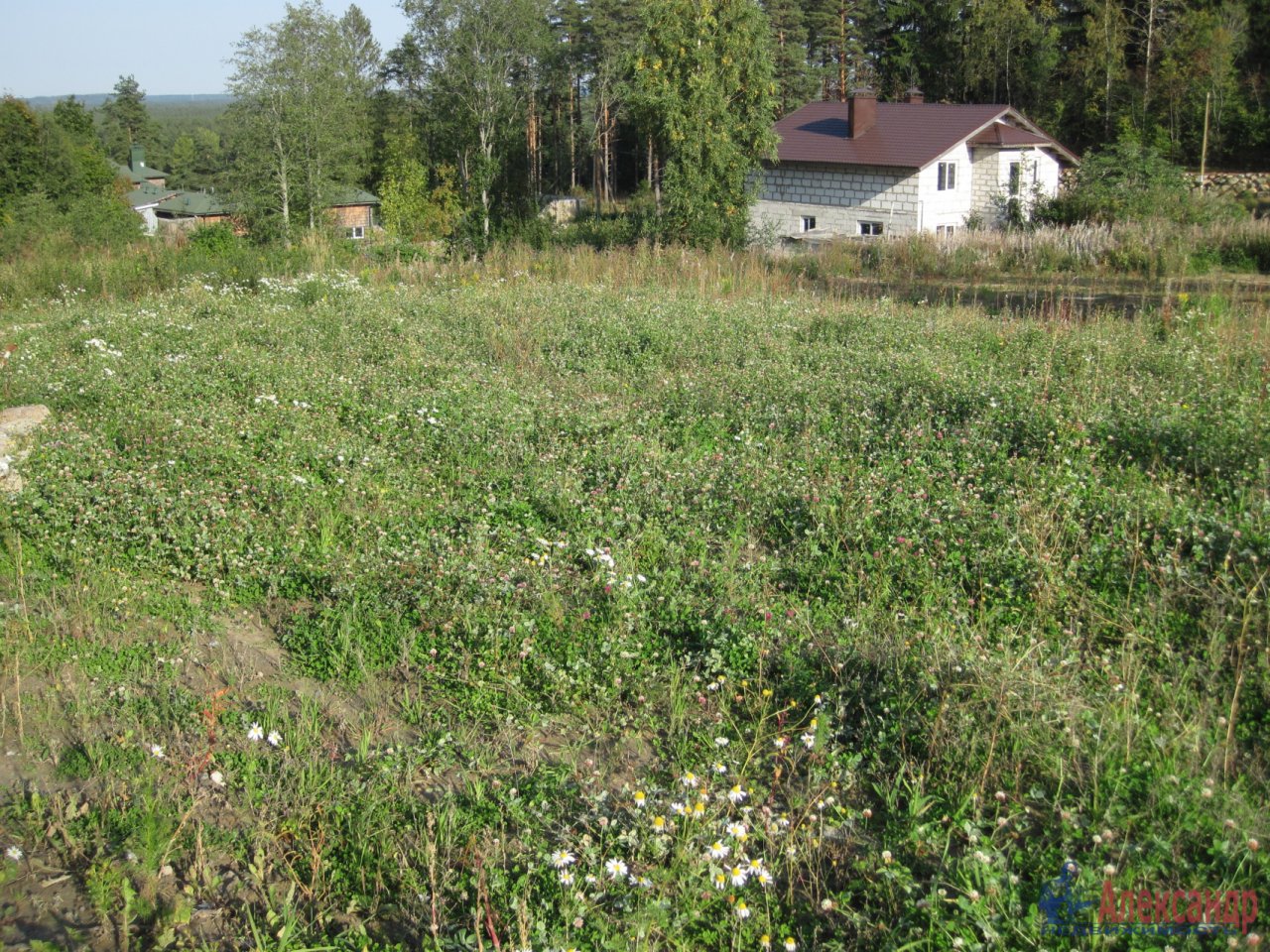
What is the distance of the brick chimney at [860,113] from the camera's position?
32.2 meters

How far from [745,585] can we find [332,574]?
2.14m

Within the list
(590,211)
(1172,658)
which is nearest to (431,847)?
(1172,658)

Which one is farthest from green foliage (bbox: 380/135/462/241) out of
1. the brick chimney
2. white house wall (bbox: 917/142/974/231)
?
white house wall (bbox: 917/142/974/231)

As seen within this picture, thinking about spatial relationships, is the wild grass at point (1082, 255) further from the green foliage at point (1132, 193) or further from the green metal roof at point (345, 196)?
the green metal roof at point (345, 196)

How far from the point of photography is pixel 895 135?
31.9 metres

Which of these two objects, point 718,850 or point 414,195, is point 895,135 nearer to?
point 414,195

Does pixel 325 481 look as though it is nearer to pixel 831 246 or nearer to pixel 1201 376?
pixel 1201 376

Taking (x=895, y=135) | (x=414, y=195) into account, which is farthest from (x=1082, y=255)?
(x=414, y=195)

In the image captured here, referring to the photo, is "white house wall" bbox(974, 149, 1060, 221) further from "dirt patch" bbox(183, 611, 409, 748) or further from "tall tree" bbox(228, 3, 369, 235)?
"dirt patch" bbox(183, 611, 409, 748)

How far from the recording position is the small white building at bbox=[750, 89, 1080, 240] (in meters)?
30.8

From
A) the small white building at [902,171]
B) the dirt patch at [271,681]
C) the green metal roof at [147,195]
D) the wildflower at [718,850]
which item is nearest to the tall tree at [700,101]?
the small white building at [902,171]

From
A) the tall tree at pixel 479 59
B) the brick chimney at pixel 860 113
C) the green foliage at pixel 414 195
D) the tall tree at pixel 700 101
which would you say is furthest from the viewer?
the green foliage at pixel 414 195

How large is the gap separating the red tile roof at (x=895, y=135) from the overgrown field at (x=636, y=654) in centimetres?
2419

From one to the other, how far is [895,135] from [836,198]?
8.57 feet
